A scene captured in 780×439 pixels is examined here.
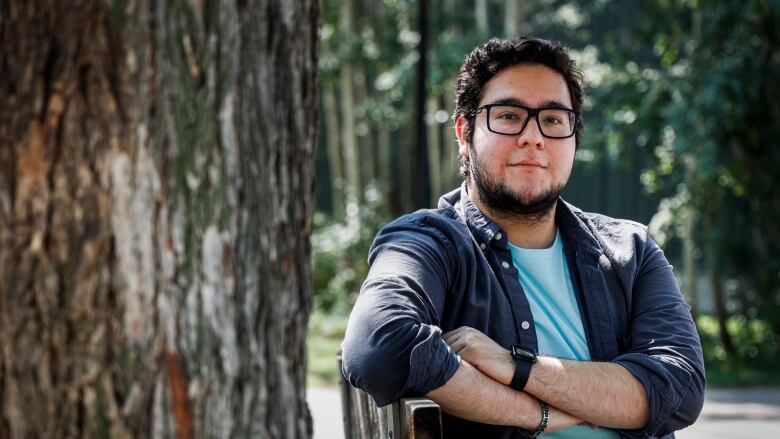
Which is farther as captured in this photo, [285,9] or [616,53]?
[616,53]

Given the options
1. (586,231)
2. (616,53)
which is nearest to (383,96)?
(616,53)

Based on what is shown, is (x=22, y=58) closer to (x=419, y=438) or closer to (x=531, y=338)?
(x=419, y=438)

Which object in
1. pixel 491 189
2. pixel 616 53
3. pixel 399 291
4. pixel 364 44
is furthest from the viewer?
pixel 364 44

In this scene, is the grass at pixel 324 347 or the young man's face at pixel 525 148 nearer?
the young man's face at pixel 525 148

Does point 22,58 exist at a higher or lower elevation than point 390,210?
higher

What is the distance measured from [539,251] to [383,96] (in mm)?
18133

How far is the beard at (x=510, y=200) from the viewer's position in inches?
120

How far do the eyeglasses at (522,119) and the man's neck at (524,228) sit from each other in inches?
8.8

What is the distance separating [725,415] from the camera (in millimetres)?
9883

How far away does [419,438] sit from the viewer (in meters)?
2.35

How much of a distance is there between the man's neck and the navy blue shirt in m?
0.04

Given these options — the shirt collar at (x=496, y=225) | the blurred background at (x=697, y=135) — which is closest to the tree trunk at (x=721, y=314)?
the blurred background at (x=697, y=135)

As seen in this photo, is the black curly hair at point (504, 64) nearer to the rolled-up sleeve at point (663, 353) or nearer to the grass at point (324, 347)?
the rolled-up sleeve at point (663, 353)

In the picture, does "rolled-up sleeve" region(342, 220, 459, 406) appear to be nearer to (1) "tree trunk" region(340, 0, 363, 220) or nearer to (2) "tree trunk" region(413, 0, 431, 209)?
(2) "tree trunk" region(413, 0, 431, 209)
